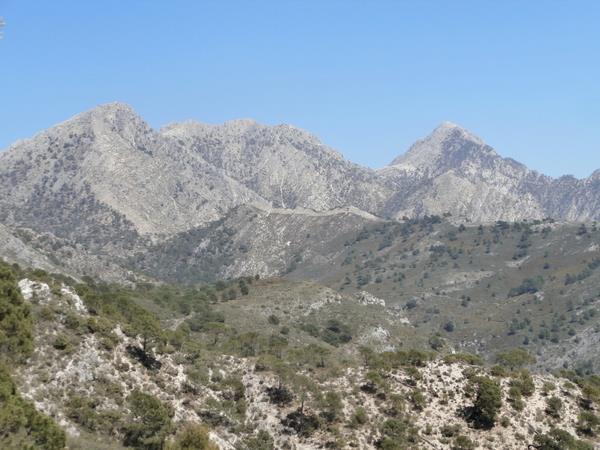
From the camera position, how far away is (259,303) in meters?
198

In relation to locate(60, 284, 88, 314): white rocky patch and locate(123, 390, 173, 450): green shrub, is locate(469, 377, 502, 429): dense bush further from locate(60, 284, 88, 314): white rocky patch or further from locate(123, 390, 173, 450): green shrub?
locate(60, 284, 88, 314): white rocky patch

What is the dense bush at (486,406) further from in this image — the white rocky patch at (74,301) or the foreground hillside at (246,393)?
the white rocky patch at (74,301)

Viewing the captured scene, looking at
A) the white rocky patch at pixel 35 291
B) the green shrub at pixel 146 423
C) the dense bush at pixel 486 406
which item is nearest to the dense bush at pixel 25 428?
the green shrub at pixel 146 423

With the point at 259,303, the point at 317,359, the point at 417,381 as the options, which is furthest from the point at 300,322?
the point at 417,381

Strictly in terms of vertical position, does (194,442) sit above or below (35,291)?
below

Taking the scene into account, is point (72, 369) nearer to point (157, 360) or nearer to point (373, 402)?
point (157, 360)

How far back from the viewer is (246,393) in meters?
97.1

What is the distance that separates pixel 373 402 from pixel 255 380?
62.0ft

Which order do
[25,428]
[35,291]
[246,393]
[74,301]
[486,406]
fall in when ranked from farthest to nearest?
[246,393] < [74,301] < [35,291] < [486,406] < [25,428]

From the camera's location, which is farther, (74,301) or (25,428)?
(74,301)

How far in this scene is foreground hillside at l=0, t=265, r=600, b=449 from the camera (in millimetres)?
73625

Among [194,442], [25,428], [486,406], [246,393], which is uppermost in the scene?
[486,406]

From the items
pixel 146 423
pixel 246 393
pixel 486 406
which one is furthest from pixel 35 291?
pixel 486 406

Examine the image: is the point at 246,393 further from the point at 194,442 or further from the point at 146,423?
the point at 194,442
